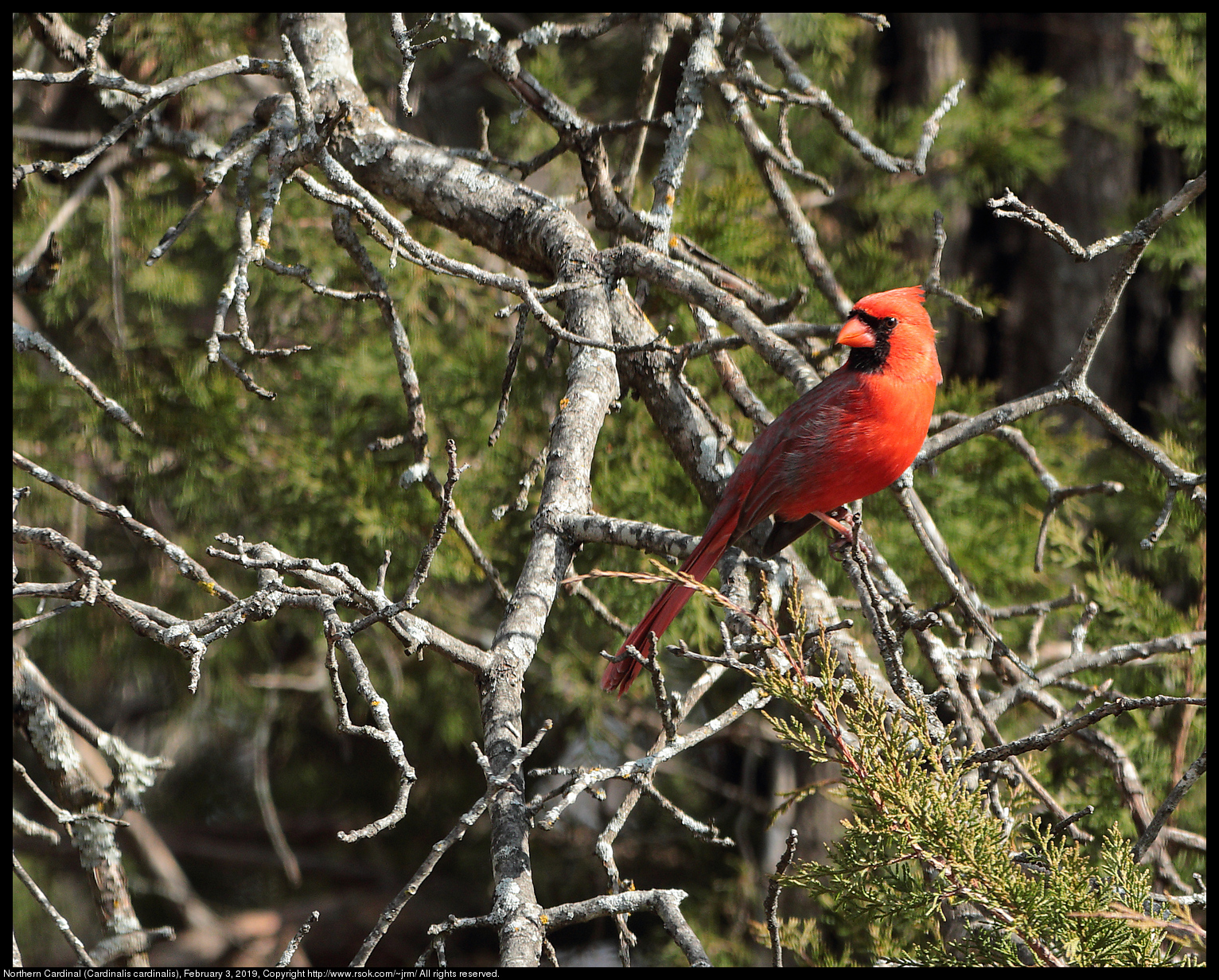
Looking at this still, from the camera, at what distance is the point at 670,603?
1918 mm

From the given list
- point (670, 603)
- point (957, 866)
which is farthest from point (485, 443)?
point (957, 866)

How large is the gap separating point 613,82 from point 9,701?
3292 mm

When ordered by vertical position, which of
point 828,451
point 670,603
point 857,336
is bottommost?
point 670,603

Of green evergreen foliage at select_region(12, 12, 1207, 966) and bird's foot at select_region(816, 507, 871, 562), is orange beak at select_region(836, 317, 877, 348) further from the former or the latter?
green evergreen foliage at select_region(12, 12, 1207, 966)

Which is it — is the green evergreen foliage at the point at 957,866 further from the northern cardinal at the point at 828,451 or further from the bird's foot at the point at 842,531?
the northern cardinal at the point at 828,451

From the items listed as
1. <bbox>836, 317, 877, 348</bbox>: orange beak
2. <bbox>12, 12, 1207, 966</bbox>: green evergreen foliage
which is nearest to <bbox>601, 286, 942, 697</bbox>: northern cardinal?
<bbox>836, 317, 877, 348</bbox>: orange beak

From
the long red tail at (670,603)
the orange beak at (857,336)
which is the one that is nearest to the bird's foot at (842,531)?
the long red tail at (670,603)

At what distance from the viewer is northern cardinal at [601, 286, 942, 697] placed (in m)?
1.96

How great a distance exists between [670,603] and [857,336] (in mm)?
672

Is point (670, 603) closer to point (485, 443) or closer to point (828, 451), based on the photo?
point (828, 451)

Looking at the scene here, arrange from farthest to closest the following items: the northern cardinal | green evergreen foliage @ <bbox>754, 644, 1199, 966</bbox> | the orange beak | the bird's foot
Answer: the orange beak → the northern cardinal → the bird's foot → green evergreen foliage @ <bbox>754, 644, 1199, 966</bbox>

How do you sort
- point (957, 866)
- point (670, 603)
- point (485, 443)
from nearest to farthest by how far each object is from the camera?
1. point (957, 866)
2. point (670, 603)
3. point (485, 443)

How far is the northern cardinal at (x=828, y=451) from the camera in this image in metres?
1.96
